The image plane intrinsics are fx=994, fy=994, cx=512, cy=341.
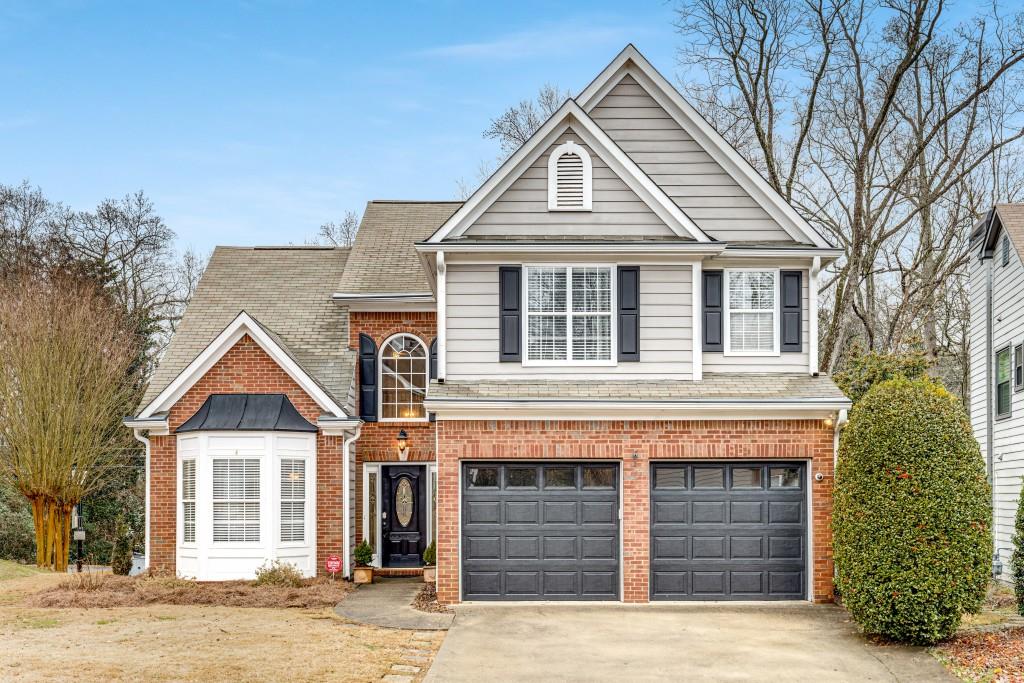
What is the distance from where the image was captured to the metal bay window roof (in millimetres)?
17609

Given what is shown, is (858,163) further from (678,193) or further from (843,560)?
(843,560)

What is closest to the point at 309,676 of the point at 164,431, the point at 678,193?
the point at 164,431

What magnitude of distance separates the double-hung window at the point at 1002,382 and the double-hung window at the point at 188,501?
15.7 m

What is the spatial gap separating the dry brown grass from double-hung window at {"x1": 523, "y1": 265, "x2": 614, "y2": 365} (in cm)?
509

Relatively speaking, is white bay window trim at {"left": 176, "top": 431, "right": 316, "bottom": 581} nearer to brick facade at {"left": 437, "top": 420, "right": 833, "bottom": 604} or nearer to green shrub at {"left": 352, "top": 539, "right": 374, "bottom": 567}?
green shrub at {"left": 352, "top": 539, "right": 374, "bottom": 567}

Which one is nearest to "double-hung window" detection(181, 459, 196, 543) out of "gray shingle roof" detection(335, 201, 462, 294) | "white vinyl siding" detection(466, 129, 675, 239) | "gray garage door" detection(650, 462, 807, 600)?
"gray shingle roof" detection(335, 201, 462, 294)

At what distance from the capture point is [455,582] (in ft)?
50.0

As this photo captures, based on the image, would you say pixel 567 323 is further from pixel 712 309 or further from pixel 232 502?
pixel 232 502

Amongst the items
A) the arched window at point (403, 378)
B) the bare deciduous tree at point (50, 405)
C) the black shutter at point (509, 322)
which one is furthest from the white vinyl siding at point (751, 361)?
the bare deciduous tree at point (50, 405)

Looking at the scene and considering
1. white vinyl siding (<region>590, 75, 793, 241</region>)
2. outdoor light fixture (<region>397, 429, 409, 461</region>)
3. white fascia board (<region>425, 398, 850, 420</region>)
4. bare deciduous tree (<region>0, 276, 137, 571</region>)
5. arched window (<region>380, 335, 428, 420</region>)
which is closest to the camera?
white fascia board (<region>425, 398, 850, 420</region>)

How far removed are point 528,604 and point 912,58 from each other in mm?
18250

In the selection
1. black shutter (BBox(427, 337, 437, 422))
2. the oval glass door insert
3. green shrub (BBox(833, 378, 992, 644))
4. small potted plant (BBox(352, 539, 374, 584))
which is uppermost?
black shutter (BBox(427, 337, 437, 422))

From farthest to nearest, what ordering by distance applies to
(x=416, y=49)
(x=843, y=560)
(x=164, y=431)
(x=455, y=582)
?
(x=416, y=49) < (x=164, y=431) < (x=455, y=582) < (x=843, y=560)

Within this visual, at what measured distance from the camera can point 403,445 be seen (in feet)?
64.7
